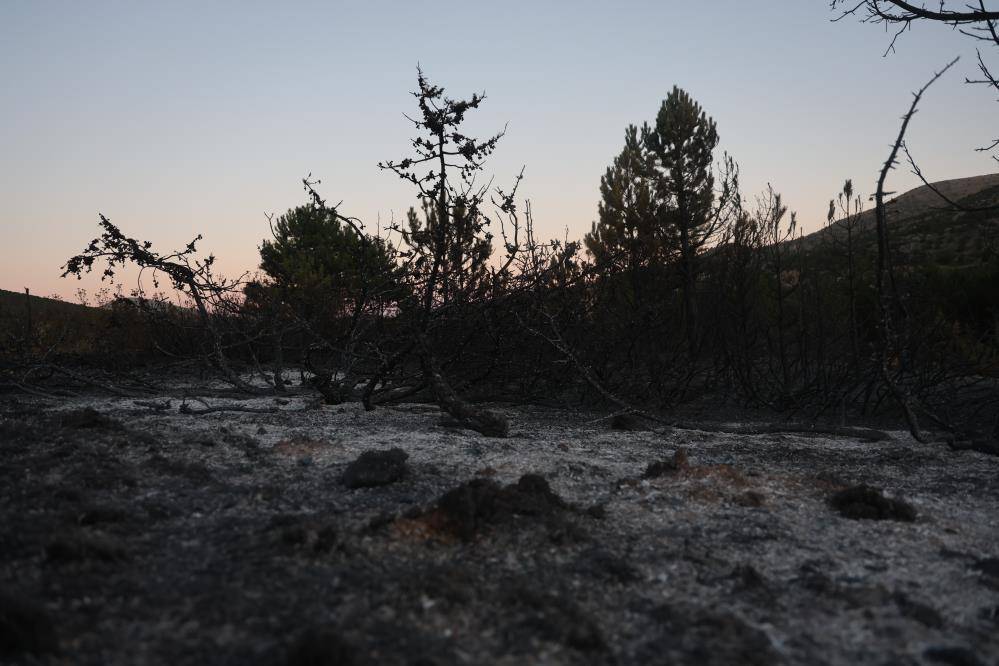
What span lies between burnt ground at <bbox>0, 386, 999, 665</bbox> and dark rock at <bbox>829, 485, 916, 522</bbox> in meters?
0.01

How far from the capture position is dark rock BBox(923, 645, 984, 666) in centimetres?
207

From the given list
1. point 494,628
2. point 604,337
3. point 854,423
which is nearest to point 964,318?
point 854,423

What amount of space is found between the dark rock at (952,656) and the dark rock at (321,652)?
66.0 inches

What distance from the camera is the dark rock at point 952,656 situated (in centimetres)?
207

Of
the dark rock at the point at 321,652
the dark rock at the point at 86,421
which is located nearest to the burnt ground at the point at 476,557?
the dark rock at the point at 321,652

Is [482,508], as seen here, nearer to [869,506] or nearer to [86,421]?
[869,506]

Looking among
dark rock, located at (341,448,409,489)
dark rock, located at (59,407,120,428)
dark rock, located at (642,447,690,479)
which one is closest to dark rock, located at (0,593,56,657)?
dark rock, located at (341,448,409,489)

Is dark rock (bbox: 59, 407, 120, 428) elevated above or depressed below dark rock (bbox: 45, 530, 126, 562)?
above

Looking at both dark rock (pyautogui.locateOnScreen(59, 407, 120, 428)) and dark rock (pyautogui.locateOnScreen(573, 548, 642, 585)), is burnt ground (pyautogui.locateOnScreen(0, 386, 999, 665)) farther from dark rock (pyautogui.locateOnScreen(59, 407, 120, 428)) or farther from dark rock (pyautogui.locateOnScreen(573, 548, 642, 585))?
dark rock (pyautogui.locateOnScreen(59, 407, 120, 428))

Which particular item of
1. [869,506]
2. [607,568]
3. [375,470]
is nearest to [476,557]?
[607,568]

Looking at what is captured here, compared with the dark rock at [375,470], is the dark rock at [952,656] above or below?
below

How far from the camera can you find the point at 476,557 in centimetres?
275

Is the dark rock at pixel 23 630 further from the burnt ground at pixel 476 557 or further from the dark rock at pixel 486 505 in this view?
the dark rock at pixel 486 505

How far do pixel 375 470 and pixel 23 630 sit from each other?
196 cm
